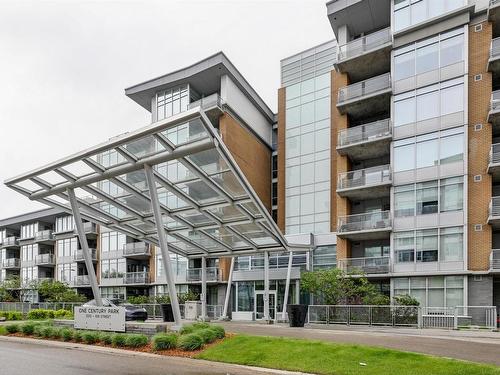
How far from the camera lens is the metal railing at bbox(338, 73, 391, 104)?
31114 millimetres

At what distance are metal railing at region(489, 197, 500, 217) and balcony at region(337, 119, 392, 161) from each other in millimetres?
7359

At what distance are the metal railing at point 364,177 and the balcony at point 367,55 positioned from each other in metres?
7.59

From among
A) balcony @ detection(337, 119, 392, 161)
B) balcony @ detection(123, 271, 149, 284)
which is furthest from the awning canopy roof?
balcony @ detection(123, 271, 149, 284)

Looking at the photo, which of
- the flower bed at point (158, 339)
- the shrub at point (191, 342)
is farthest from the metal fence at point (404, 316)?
the shrub at point (191, 342)

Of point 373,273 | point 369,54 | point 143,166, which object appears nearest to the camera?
point 143,166

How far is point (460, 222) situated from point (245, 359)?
19325 mm

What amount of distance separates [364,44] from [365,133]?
651 cm

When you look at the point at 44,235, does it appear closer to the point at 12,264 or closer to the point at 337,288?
the point at 12,264

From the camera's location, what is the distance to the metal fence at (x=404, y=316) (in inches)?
885

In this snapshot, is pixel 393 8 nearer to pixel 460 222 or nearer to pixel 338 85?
pixel 338 85

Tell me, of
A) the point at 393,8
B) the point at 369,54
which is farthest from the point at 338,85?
the point at 393,8

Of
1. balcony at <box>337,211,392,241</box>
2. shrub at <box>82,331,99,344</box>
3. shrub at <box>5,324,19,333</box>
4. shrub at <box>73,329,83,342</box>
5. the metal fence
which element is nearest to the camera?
shrub at <box>82,331,99,344</box>

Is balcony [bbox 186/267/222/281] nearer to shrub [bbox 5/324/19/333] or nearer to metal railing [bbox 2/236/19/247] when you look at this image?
shrub [bbox 5/324/19/333]

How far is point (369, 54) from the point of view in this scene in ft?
103
